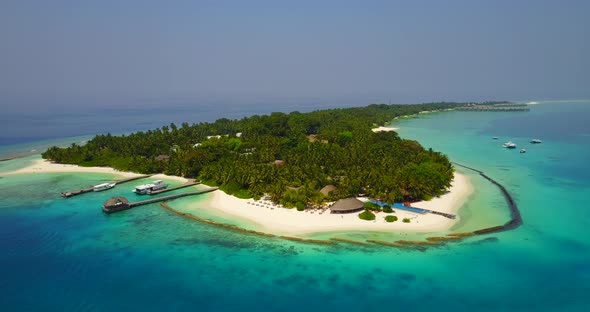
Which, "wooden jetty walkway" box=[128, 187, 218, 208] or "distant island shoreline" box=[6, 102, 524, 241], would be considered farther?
"wooden jetty walkway" box=[128, 187, 218, 208]

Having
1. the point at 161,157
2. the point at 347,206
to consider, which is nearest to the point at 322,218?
the point at 347,206

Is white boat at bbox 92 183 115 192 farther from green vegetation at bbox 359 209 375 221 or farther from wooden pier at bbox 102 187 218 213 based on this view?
green vegetation at bbox 359 209 375 221

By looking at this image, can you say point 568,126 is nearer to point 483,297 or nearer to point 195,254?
point 483,297

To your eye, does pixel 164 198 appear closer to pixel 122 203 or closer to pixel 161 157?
pixel 122 203

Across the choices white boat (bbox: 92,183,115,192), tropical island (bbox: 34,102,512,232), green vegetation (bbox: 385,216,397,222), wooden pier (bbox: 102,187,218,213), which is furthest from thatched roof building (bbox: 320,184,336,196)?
white boat (bbox: 92,183,115,192)

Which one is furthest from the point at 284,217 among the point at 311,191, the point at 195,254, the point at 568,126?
the point at 568,126

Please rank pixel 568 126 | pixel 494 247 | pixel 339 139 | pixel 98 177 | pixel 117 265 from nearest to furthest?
pixel 117 265, pixel 494 247, pixel 98 177, pixel 339 139, pixel 568 126
